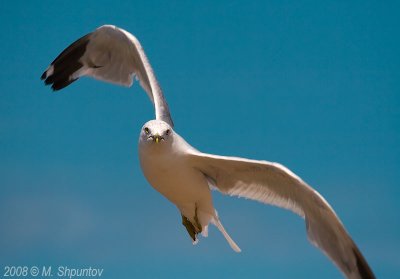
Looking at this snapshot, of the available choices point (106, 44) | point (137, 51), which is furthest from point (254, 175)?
point (106, 44)

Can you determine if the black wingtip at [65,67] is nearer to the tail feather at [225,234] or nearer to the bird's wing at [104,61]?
the bird's wing at [104,61]

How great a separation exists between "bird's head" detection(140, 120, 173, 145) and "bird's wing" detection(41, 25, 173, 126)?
221cm

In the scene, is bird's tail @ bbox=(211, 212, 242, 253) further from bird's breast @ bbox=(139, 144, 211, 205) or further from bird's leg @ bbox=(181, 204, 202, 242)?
bird's breast @ bbox=(139, 144, 211, 205)

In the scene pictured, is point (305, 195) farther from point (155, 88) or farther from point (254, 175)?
point (155, 88)

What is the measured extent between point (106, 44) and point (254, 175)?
356 cm

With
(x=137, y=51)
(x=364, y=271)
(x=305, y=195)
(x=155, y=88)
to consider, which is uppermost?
Result: (x=137, y=51)

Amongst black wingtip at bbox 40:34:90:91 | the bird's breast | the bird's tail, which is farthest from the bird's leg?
black wingtip at bbox 40:34:90:91

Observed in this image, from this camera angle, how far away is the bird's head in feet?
29.2

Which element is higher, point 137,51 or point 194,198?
point 137,51

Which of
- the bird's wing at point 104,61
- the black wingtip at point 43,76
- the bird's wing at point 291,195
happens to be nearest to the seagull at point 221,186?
the bird's wing at point 291,195

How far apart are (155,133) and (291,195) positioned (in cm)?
184

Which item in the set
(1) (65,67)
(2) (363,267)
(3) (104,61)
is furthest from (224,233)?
(1) (65,67)

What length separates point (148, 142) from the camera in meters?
8.98

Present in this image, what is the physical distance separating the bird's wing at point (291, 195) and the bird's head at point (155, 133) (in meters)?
0.54
